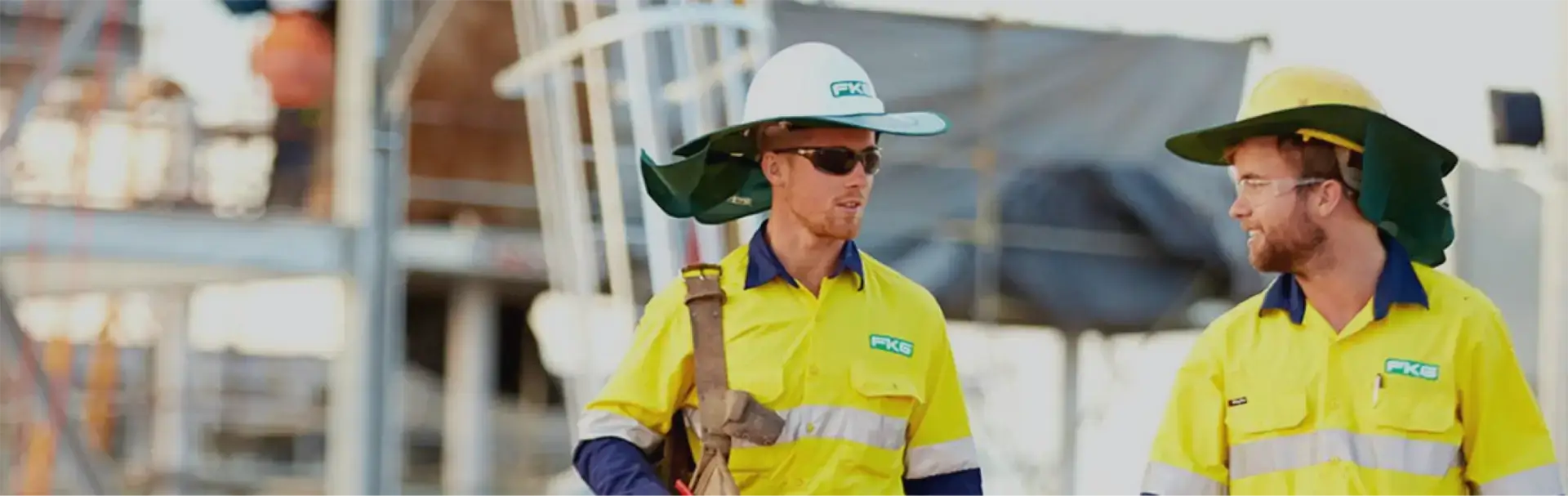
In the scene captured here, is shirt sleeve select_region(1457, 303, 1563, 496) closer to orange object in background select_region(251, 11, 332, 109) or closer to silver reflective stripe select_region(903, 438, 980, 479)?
silver reflective stripe select_region(903, 438, 980, 479)

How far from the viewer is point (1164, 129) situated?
50.3ft

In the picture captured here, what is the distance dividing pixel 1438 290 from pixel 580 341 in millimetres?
5475

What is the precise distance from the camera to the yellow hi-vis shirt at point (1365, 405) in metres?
4.19

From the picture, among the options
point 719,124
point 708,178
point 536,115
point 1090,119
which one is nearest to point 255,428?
point 1090,119

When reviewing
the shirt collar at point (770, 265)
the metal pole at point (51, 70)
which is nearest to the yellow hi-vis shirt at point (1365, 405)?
the shirt collar at point (770, 265)

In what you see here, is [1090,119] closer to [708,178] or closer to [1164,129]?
[1164,129]

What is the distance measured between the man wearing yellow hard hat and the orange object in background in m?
7.61

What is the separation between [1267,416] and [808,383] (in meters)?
0.78

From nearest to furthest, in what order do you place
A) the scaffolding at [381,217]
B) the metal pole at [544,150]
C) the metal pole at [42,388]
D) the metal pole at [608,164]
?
the scaffolding at [381,217], the metal pole at [42,388], the metal pole at [608,164], the metal pole at [544,150]

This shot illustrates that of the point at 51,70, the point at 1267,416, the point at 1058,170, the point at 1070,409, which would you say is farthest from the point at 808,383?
the point at 1070,409

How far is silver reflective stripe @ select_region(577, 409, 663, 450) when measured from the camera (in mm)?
4344

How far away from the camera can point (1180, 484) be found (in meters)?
4.33

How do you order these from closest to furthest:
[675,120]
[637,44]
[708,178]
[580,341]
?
[708,178]
[637,44]
[580,341]
[675,120]

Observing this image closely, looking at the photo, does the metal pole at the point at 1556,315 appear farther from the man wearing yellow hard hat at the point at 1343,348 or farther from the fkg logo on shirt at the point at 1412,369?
the fkg logo on shirt at the point at 1412,369
